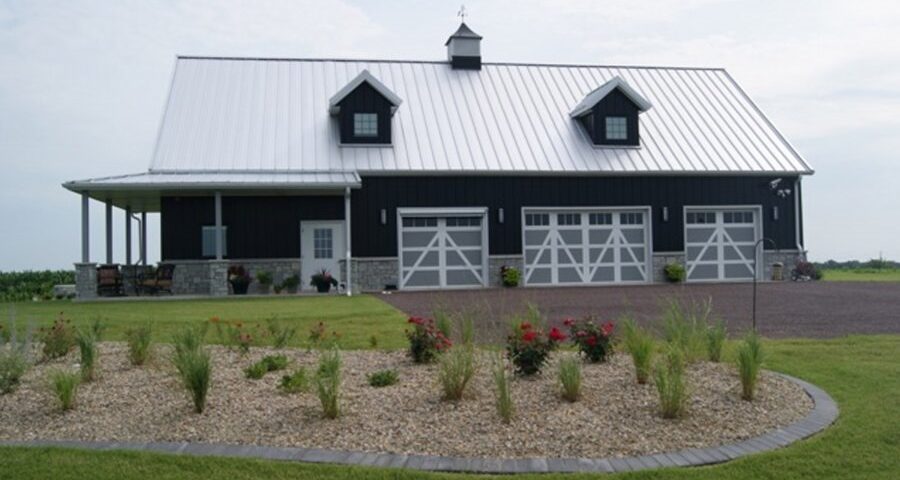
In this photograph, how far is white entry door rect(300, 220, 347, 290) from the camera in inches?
858

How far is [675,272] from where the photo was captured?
23.4m

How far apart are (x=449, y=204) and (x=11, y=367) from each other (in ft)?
52.2

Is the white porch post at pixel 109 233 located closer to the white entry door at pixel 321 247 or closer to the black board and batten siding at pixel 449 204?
the black board and batten siding at pixel 449 204

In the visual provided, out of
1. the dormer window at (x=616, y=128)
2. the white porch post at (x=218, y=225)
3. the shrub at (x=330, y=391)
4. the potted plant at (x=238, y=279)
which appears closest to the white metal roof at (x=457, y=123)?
the dormer window at (x=616, y=128)

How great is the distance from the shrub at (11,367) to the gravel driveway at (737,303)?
4.42 m

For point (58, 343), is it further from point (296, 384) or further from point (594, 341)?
point (594, 341)

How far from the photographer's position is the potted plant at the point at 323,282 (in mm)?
20859

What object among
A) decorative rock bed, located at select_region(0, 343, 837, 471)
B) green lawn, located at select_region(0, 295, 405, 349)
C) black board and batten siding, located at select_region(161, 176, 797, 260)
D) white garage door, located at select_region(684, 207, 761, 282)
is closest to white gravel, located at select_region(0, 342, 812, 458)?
decorative rock bed, located at select_region(0, 343, 837, 471)

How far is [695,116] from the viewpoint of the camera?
26.2 meters

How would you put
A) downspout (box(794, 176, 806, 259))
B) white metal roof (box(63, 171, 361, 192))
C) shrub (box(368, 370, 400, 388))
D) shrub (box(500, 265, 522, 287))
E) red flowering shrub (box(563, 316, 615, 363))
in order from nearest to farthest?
1. shrub (box(368, 370, 400, 388))
2. red flowering shrub (box(563, 316, 615, 363))
3. white metal roof (box(63, 171, 361, 192))
4. shrub (box(500, 265, 522, 287))
5. downspout (box(794, 176, 806, 259))

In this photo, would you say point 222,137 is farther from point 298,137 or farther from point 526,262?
point 526,262

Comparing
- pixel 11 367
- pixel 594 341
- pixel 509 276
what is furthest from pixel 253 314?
pixel 509 276

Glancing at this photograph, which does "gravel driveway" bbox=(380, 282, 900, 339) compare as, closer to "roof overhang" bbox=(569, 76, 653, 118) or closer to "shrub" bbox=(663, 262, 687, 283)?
"shrub" bbox=(663, 262, 687, 283)

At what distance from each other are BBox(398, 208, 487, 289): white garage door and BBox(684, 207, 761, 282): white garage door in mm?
6459
